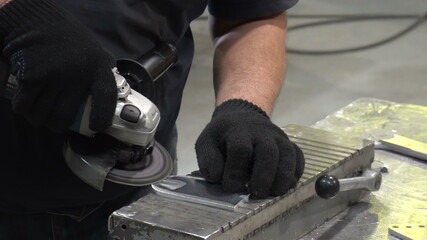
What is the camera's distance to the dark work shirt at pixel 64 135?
1.11m

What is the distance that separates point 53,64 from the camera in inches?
34.6

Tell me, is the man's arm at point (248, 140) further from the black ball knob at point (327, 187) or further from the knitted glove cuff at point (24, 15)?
the knitted glove cuff at point (24, 15)

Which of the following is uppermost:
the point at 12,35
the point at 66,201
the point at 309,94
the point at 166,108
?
the point at 12,35

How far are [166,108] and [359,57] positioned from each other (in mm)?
2747

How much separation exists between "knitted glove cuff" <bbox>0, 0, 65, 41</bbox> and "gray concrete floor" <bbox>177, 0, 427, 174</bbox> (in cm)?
192

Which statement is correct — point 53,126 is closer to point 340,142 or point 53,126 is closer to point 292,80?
point 340,142

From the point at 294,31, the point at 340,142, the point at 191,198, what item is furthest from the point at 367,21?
the point at 191,198

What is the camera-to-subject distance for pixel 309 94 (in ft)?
11.4

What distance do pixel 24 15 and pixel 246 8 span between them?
601 mm

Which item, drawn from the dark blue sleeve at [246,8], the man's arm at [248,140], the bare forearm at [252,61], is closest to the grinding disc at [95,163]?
the man's arm at [248,140]

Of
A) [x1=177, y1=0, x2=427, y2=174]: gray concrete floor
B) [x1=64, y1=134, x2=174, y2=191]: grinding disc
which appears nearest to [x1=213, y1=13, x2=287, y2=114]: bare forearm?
[x1=64, y1=134, x2=174, y2=191]: grinding disc

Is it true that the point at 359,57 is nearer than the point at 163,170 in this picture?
No

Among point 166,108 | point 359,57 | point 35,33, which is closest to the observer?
point 35,33

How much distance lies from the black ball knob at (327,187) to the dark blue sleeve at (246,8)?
1.55ft
